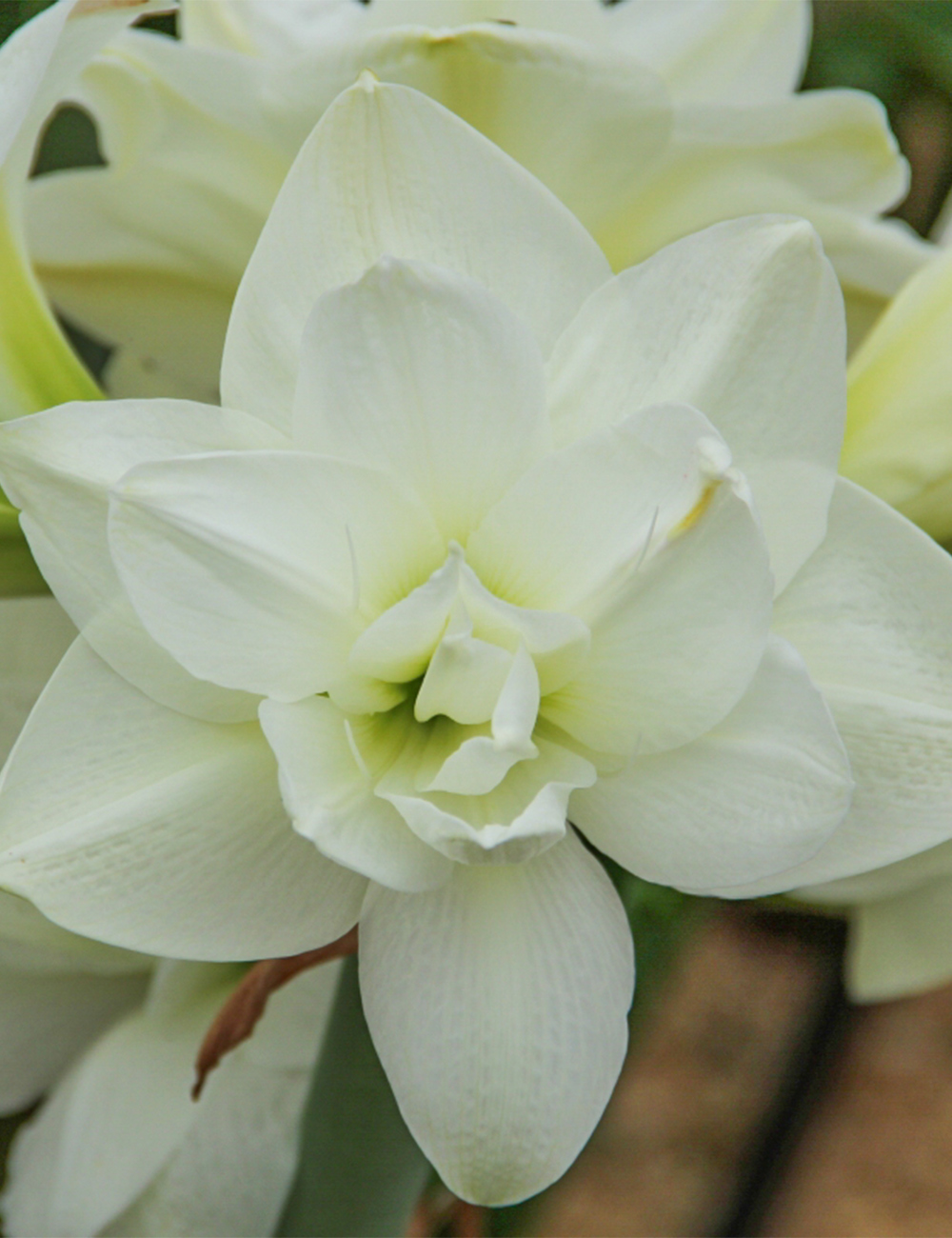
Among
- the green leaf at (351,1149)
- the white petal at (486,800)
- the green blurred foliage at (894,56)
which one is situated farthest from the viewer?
the green blurred foliage at (894,56)

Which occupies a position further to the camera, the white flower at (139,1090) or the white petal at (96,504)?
the white flower at (139,1090)

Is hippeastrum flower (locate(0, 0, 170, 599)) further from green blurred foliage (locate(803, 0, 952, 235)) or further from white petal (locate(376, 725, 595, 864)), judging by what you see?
green blurred foliage (locate(803, 0, 952, 235))

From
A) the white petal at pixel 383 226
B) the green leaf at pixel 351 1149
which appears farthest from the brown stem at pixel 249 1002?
the white petal at pixel 383 226

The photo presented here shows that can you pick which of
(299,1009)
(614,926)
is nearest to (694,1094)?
(299,1009)

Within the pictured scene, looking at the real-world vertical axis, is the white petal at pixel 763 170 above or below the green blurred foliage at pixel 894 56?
above

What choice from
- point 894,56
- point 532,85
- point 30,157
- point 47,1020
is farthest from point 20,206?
point 894,56

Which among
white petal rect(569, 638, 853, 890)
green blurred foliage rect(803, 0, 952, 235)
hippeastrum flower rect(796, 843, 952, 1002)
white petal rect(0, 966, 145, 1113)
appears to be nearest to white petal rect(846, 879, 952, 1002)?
hippeastrum flower rect(796, 843, 952, 1002)

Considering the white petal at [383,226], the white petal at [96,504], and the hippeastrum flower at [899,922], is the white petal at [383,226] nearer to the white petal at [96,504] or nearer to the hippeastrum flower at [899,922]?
the white petal at [96,504]

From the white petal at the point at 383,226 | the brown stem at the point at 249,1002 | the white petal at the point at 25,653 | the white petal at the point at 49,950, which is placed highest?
the white petal at the point at 383,226
